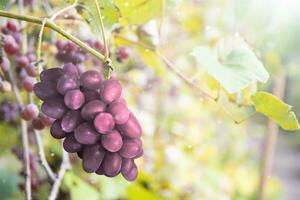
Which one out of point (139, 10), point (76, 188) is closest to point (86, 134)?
point (139, 10)

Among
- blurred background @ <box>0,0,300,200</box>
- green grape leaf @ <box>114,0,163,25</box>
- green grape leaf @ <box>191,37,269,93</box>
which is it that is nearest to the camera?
green grape leaf @ <box>191,37,269,93</box>

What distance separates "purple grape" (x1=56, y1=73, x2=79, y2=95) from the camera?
0.40 m

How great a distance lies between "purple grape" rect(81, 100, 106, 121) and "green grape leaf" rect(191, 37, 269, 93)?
0.14 m

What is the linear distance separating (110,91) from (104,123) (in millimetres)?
26

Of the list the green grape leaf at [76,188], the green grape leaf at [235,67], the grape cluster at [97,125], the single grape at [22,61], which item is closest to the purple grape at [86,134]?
the grape cluster at [97,125]

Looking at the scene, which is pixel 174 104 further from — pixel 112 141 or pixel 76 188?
pixel 112 141

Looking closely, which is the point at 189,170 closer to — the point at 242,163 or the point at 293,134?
the point at 242,163

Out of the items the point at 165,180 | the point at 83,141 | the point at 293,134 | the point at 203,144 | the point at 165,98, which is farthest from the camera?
the point at 293,134

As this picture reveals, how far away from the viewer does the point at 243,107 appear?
66 cm

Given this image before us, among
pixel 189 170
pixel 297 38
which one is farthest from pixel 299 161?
pixel 189 170

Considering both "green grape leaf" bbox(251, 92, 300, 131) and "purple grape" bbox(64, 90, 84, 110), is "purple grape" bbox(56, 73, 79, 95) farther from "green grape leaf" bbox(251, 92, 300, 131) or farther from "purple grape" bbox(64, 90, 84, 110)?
"green grape leaf" bbox(251, 92, 300, 131)

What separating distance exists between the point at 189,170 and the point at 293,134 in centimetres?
438

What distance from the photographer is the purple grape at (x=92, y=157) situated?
389mm

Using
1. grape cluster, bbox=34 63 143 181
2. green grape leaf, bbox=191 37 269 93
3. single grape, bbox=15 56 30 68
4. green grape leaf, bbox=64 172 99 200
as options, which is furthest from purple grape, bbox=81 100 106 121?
green grape leaf, bbox=64 172 99 200
